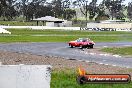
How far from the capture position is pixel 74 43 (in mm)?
44469

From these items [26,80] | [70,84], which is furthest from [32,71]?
[70,84]

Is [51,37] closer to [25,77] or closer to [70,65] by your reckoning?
[70,65]

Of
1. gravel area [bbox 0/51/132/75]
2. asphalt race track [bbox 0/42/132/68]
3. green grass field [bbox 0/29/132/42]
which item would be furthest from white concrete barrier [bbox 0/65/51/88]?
green grass field [bbox 0/29/132/42]

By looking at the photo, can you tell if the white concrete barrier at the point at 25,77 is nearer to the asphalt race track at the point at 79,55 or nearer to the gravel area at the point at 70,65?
the gravel area at the point at 70,65

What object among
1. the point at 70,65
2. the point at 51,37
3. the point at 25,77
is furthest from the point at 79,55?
the point at 51,37

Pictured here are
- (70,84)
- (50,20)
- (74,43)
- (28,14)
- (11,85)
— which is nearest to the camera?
(11,85)

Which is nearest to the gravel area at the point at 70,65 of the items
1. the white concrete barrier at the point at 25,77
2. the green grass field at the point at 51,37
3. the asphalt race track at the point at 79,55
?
Answer: the asphalt race track at the point at 79,55

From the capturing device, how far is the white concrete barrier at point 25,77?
7277 mm

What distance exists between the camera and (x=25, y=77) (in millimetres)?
7383

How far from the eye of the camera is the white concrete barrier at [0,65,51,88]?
7.28 m

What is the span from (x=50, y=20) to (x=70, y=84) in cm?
10993

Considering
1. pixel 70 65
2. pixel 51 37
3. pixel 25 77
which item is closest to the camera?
pixel 25 77

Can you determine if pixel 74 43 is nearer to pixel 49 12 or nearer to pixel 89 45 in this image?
pixel 89 45

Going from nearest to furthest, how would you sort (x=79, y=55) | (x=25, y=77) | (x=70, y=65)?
(x=25, y=77)
(x=70, y=65)
(x=79, y=55)
